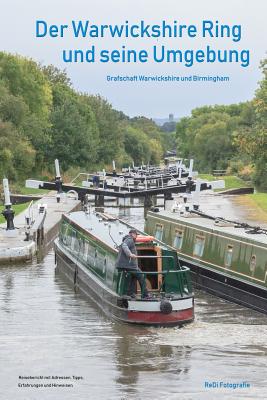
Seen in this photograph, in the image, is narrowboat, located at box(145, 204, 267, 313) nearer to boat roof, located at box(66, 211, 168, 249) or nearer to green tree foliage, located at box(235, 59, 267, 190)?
boat roof, located at box(66, 211, 168, 249)

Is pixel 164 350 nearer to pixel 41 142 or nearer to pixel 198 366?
pixel 198 366

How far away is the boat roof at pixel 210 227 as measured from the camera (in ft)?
81.1

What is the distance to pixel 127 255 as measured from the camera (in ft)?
70.3

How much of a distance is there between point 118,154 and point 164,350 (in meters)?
91.6

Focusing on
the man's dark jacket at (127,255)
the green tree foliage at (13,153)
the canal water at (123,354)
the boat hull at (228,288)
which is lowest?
the canal water at (123,354)

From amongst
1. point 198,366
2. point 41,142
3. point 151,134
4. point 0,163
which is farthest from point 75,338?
point 151,134

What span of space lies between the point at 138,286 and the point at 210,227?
6.02 meters

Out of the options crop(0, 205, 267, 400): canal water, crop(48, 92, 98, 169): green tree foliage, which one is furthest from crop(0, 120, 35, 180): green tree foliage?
crop(0, 205, 267, 400): canal water

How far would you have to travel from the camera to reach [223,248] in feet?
85.6

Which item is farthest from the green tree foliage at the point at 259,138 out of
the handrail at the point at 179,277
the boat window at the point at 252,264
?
the handrail at the point at 179,277

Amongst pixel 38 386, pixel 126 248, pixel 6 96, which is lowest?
pixel 38 386

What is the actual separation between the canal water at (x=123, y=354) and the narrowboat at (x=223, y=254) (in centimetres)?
50

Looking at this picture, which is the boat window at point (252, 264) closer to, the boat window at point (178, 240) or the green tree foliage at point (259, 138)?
the boat window at point (178, 240)

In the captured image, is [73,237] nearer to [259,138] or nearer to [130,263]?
[130,263]
